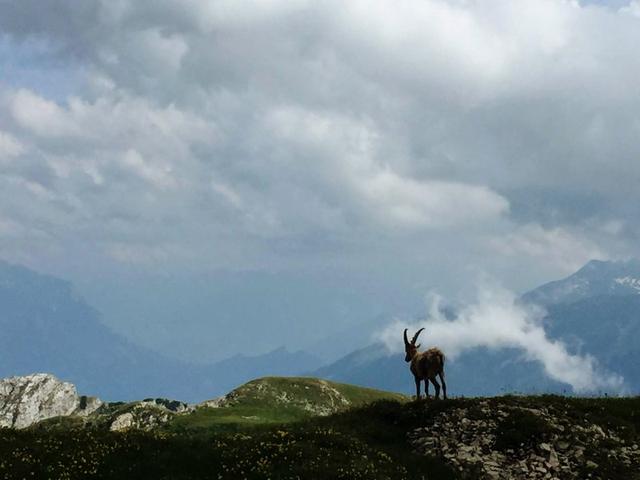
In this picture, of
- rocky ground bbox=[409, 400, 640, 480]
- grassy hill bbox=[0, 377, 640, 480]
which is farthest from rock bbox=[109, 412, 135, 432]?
rocky ground bbox=[409, 400, 640, 480]

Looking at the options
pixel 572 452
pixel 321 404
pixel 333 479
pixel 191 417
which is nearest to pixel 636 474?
pixel 572 452

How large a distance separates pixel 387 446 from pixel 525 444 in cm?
586

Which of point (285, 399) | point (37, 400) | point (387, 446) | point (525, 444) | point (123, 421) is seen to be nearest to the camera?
point (525, 444)

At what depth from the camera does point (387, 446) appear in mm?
28234

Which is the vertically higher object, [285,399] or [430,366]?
[285,399]

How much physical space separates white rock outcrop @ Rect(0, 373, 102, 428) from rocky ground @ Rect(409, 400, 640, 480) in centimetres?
12337

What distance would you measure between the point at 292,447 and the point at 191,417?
3812cm

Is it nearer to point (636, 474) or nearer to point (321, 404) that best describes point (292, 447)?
point (636, 474)

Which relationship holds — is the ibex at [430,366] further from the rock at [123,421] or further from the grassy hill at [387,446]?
the rock at [123,421]

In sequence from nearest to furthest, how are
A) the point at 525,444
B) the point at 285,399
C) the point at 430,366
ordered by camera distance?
the point at 525,444 → the point at 430,366 → the point at 285,399

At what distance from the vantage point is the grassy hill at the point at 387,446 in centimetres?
2345

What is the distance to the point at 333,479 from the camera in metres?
22.1

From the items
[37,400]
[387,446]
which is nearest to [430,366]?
[387,446]

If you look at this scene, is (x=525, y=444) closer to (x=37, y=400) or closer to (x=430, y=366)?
(x=430, y=366)
